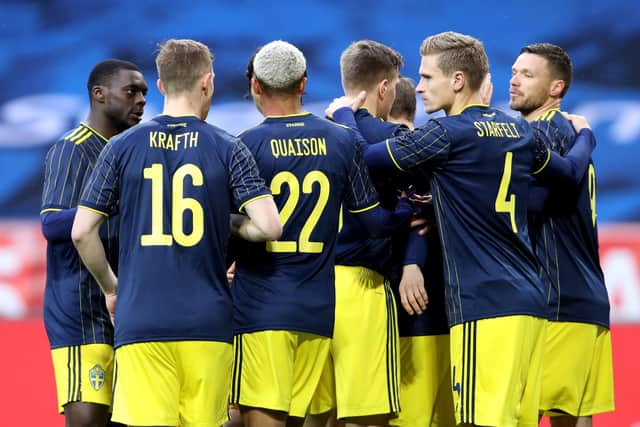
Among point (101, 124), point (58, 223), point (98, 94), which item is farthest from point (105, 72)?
point (58, 223)

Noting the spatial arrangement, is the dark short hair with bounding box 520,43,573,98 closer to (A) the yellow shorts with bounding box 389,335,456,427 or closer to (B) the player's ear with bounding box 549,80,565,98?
(B) the player's ear with bounding box 549,80,565,98

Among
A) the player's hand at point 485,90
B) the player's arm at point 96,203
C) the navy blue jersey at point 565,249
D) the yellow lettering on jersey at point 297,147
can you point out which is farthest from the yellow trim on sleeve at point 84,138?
the navy blue jersey at point 565,249

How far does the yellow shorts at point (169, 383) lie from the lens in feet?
13.4

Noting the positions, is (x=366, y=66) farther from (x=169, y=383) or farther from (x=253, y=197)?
(x=169, y=383)

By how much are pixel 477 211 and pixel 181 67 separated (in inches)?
55.6

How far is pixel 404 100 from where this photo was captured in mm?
5961

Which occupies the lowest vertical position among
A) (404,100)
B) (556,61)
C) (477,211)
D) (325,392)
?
(325,392)

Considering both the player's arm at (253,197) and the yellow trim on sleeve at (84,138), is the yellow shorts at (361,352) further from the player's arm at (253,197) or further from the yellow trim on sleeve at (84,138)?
the yellow trim on sleeve at (84,138)

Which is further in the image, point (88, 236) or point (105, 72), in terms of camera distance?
point (105, 72)

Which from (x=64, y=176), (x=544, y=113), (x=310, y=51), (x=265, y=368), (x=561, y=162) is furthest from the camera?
(x=310, y=51)

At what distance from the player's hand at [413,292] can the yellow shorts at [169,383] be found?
1.25 metres

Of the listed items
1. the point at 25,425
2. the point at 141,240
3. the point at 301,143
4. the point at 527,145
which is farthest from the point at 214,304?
the point at 25,425

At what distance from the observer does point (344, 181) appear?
183 inches

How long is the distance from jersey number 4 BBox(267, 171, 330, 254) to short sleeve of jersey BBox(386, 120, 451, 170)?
36 centimetres
